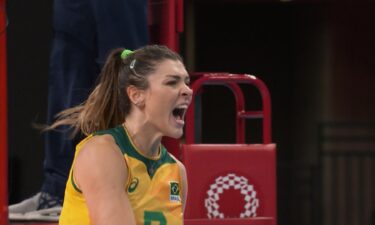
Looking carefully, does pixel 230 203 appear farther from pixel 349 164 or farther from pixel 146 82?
pixel 349 164

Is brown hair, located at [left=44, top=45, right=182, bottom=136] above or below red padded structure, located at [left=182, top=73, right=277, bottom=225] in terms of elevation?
above

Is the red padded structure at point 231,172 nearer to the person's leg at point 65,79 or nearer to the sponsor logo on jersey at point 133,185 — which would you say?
the person's leg at point 65,79

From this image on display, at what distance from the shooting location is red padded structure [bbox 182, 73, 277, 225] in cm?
440

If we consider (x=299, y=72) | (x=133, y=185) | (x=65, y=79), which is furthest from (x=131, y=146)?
(x=299, y=72)

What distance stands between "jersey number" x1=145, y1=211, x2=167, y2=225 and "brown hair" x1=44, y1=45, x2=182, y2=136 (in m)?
0.34

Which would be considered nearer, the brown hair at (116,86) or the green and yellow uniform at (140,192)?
the green and yellow uniform at (140,192)

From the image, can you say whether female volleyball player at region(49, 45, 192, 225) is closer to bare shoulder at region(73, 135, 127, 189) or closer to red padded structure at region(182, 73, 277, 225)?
bare shoulder at region(73, 135, 127, 189)

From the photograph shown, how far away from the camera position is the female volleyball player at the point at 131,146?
2955 millimetres

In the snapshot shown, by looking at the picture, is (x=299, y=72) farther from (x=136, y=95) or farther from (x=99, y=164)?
(x=99, y=164)

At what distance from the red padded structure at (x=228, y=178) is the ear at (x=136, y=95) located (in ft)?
4.12

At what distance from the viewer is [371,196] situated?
31.5ft

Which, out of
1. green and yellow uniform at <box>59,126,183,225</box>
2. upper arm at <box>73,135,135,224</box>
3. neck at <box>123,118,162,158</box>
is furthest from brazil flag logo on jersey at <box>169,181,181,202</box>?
upper arm at <box>73,135,135,224</box>

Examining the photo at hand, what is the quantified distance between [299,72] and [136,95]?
24.9ft

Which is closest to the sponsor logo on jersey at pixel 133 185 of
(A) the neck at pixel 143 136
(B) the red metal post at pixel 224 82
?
(A) the neck at pixel 143 136
